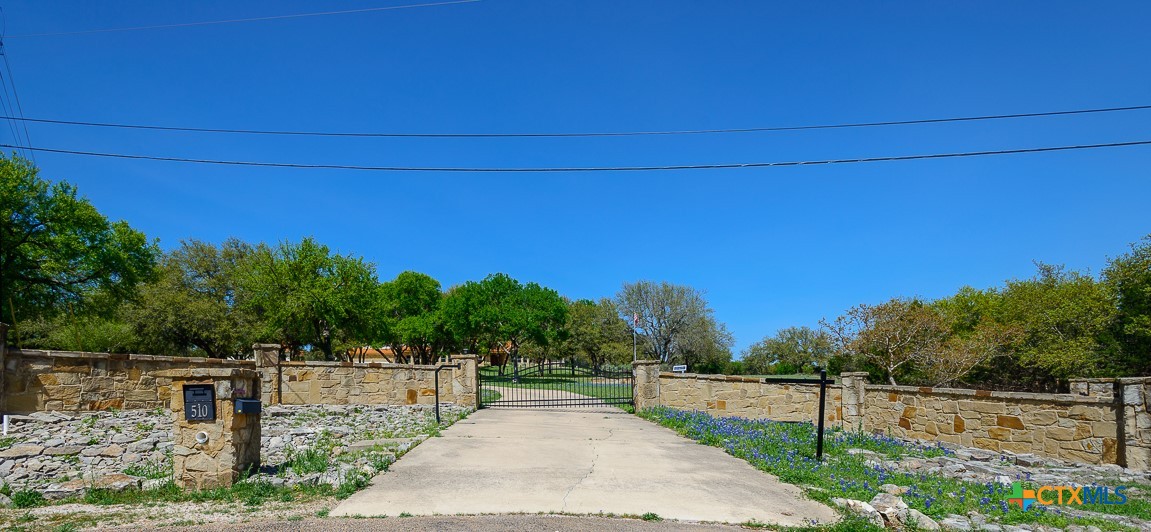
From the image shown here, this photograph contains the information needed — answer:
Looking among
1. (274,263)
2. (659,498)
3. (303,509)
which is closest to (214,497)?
(303,509)

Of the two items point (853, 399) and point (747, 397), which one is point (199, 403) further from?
point (853, 399)

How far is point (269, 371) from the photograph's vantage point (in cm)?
1683

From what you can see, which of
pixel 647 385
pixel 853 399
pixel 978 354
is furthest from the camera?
pixel 978 354

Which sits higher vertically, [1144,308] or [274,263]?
[274,263]

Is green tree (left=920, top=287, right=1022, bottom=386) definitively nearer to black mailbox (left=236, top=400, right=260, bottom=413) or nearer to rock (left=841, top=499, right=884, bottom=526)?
rock (left=841, top=499, right=884, bottom=526)

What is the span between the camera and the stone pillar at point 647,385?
18312 millimetres

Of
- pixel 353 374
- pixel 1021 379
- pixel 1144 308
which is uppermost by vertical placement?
pixel 1144 308

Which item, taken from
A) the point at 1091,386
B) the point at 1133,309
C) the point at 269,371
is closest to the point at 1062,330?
the point at 1133,309

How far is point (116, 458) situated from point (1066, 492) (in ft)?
43.7

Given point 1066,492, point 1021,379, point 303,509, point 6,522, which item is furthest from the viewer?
point 1021,379

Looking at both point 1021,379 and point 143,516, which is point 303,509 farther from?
point 1021,379

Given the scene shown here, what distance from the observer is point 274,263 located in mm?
31734

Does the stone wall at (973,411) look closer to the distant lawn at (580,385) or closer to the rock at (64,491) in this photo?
the distant lawn at (580,385)

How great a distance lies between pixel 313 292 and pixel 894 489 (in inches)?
1125
